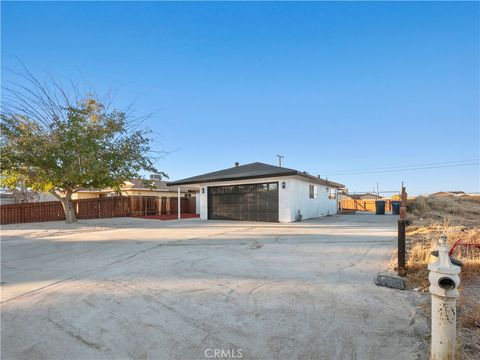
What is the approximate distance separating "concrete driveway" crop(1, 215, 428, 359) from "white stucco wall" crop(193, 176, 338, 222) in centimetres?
847

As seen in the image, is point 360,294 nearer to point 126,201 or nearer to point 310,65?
point 310,65

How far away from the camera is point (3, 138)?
39.9 ft

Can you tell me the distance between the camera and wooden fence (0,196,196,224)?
16.8m

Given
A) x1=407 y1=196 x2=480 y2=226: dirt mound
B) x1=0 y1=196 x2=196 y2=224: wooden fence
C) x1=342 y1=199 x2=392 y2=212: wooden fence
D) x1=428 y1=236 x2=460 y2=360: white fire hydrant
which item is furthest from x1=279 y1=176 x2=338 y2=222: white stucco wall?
x1=428 y1=236 x2=460 y2=360: white fire hydrant

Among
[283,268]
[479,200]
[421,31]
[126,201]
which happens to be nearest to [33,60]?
[126,201]

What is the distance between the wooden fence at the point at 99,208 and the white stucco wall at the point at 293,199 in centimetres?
741

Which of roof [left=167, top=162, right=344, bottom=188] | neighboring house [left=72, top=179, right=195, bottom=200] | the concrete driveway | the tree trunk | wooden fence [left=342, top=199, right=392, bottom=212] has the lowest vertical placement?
wooden fence [left=342, top=199, right=392, bottom=212]

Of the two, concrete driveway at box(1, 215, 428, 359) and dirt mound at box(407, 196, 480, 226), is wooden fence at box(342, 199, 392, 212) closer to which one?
dirt mound at box(407, 196, 480, 226)

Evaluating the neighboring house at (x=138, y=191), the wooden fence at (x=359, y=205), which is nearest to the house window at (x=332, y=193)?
the wooden fence at (x=359, y=205)

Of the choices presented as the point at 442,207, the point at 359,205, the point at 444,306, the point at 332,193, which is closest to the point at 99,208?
the point at 332,193

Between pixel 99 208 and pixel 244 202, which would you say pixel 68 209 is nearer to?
pixel 99 208

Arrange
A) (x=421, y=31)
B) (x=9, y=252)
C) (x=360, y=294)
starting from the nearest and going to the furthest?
(x=360, y=294)
(x=9, y=252)
(x=421, y=31)

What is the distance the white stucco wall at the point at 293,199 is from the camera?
566 inches

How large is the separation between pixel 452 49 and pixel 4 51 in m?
17.4
